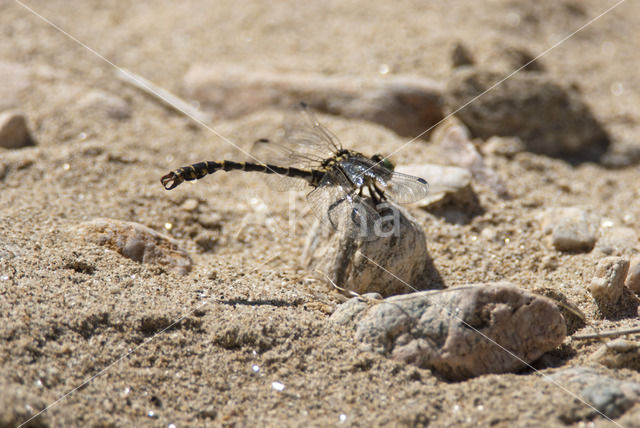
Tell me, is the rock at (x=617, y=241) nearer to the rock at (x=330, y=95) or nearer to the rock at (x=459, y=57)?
the rock at (x=330, y=95)

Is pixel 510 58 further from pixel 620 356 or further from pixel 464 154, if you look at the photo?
pixel 620 356

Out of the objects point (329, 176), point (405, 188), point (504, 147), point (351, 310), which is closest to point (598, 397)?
point (351, 310)

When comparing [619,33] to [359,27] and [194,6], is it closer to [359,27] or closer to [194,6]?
[359,27]

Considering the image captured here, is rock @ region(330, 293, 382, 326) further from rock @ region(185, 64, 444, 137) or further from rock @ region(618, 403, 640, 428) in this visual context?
rock @ region(185, 64, 444, 137)

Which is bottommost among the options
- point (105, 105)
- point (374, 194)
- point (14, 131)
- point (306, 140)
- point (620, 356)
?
point (620, 356)

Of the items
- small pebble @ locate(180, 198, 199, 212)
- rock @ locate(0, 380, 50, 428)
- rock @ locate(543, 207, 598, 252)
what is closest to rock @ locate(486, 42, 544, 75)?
rock @ locate(543, 207, 598, 252)

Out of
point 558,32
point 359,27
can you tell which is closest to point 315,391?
point 359,27
